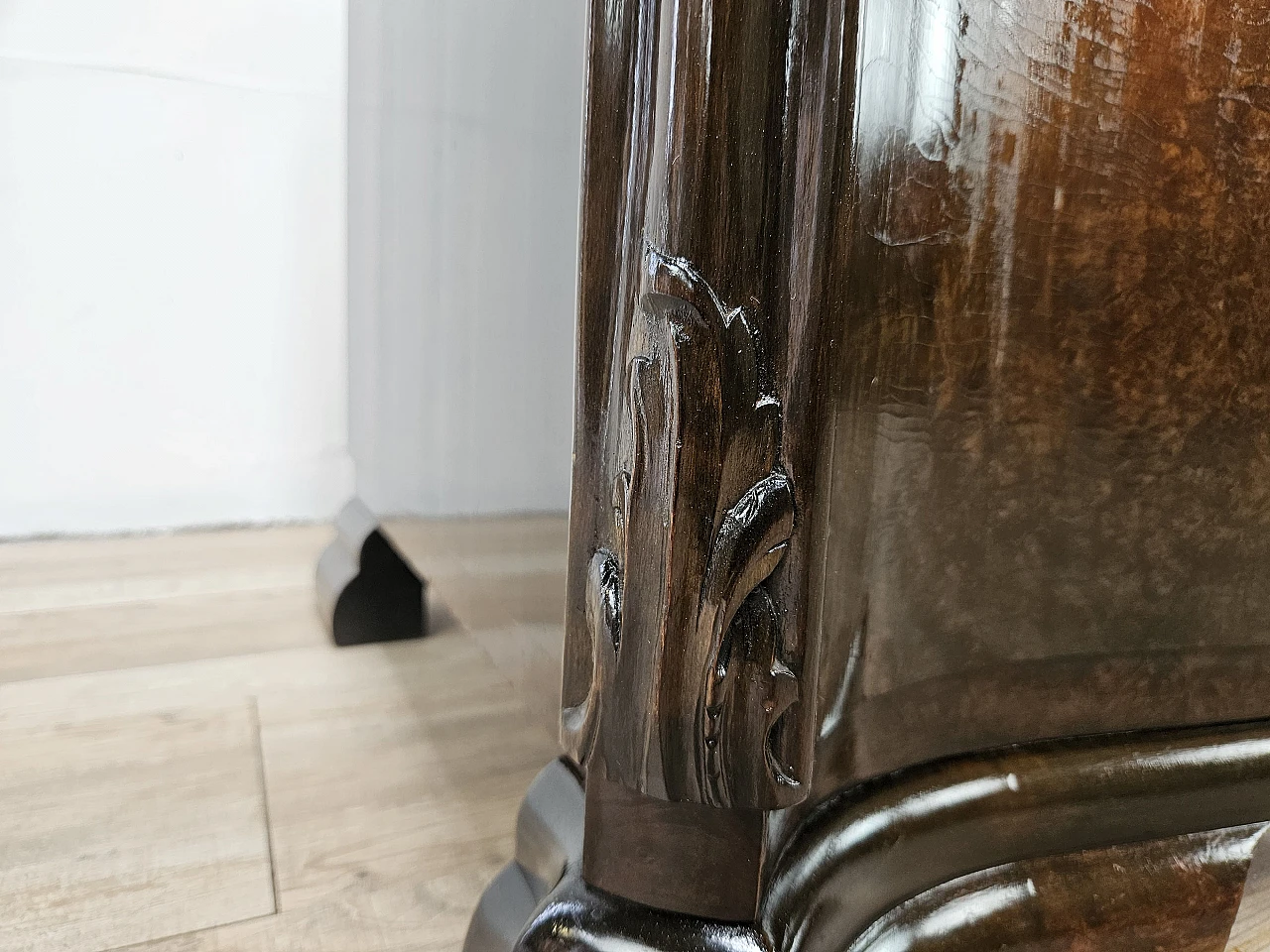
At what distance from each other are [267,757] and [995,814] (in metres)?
0.47

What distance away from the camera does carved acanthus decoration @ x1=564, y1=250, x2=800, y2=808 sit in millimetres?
239

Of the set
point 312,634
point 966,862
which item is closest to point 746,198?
point 966,862

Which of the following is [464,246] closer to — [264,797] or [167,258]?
[264,797]

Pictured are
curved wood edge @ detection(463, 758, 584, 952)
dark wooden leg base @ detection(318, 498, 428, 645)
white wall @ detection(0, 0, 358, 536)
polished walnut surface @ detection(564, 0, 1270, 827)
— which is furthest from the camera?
white wall @ detection(0, 0, 358, 536)

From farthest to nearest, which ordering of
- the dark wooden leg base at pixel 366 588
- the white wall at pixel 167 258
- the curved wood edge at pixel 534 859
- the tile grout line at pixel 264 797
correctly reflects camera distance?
the white wall at pixel 167 258
the dark wooden leg base at pixel 366 588
the tile grout line at pixel 264 797
the curved wood edge at pixel 534 859

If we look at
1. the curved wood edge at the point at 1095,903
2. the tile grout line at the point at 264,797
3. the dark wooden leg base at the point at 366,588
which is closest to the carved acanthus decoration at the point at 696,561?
the curved wood edge at the point at 1095,903

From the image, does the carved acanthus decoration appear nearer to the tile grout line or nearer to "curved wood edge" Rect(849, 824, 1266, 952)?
"curved wood edge" Rect(849, 824, 1266, 952)

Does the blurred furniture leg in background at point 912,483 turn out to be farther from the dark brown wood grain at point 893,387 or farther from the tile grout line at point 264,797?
the tile grout line at point 264,797

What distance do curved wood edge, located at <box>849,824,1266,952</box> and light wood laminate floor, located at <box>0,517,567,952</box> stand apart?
0.52ft

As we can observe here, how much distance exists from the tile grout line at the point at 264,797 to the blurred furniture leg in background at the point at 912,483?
0.15 m

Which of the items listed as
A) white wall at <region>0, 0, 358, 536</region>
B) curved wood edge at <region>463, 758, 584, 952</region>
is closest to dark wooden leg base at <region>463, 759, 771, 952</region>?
curved wood edge at <region>463, 758, 584, 952</region>

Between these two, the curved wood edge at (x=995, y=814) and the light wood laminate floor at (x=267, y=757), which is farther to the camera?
the light wood laminate floor at (x=267, y=757)

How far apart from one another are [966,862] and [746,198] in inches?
10.2

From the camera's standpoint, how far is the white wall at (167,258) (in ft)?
3.41
